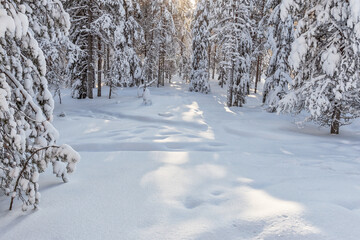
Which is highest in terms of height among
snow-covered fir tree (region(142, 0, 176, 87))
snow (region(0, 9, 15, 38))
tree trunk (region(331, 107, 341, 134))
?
snow-covered fir tree (region(142, 0, 176, 87))

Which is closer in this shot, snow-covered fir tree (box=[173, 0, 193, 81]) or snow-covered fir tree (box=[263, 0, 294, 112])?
snow-covered fir tree (box=[263, 0, 294, 112])

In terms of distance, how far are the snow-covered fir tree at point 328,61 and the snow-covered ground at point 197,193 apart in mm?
1750

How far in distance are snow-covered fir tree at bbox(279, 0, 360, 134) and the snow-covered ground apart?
1750 mm

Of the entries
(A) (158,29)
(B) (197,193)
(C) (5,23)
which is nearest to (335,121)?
(B) (197,193)

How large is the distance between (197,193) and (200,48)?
86.7 ft

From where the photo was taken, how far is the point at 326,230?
8.82 feet

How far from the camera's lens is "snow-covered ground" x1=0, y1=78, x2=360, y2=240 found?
2805mm

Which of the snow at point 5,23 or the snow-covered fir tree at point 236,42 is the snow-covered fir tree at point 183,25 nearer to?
the snow-covered fir tree at point 236,42

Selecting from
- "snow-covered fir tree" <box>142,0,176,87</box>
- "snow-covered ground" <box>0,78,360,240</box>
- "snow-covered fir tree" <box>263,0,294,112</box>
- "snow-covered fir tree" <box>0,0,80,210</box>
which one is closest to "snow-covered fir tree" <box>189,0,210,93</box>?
"snow-covered fir tree" <box>142,0,176,87</box>

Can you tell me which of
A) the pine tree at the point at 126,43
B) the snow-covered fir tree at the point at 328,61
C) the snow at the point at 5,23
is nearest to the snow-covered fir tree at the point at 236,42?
the pine tree at the point at 126,43

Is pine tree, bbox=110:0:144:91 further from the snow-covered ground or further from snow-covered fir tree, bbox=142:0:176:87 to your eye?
the snow-covered ground

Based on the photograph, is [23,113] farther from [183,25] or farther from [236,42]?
[183,25]

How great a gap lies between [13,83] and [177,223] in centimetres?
281

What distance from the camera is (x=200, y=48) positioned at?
93.7ft
